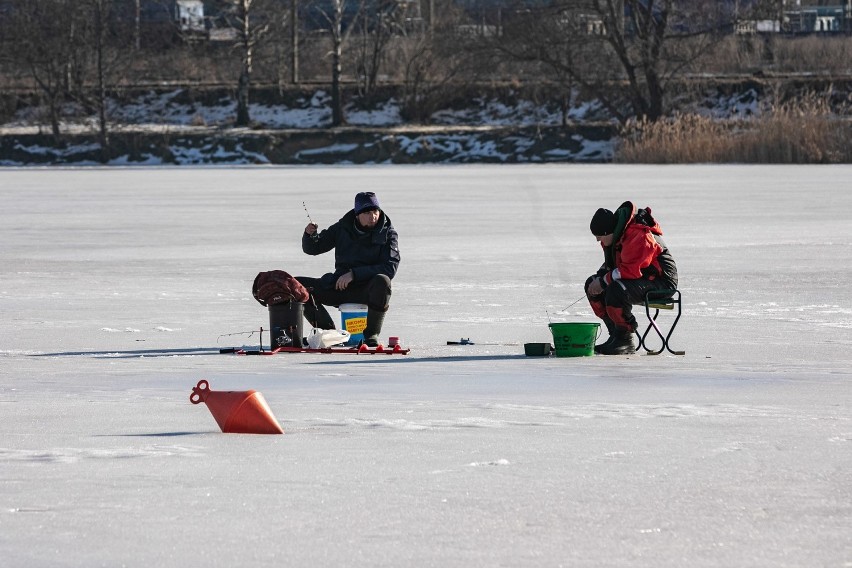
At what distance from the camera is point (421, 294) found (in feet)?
34.8

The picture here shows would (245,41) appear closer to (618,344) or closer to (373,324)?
(373,324)

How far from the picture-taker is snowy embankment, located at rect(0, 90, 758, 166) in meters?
37.8

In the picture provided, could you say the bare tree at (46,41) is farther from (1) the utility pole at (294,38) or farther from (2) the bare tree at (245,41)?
(1) the utility pole at (294,38)

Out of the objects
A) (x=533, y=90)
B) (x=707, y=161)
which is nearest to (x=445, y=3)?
(x=533, y=90)

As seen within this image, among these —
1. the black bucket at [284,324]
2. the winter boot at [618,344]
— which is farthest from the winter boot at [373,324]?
the winter boot at [618,344]

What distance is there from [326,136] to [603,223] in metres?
31.6

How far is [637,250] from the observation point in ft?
25.5

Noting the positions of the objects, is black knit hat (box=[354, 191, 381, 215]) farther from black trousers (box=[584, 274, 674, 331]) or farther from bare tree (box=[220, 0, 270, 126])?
bare tree (box=[220, 0, 270, 126])

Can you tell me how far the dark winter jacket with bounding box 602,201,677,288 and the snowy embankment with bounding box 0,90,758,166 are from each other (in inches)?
1125

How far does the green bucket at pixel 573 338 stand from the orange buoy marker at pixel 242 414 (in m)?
2.57

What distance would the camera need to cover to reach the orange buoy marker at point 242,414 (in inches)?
213

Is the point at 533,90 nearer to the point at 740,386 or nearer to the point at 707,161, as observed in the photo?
the point at 707,161

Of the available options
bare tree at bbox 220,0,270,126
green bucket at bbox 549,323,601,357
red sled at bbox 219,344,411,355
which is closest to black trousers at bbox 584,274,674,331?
green bucket at bbox 549,323,601,357

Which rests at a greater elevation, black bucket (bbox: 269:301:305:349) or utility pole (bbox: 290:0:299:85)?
utility pole (bbox: 290:0:299:85)
